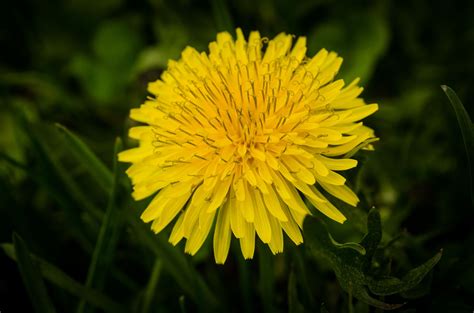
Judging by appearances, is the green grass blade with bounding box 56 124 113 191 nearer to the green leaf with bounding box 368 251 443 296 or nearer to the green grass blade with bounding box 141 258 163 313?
the green grass blade with bounding box 141 258 163 313

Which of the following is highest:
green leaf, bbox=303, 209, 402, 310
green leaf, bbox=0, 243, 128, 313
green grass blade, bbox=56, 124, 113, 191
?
green grass blade, bbox=56, 124, 113, 191

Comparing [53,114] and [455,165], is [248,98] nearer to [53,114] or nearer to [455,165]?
[455,165]

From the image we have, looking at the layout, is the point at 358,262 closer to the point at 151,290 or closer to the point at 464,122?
the point at 464,122

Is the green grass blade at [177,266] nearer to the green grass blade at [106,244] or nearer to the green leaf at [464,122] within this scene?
the green grass blade at [106,244]

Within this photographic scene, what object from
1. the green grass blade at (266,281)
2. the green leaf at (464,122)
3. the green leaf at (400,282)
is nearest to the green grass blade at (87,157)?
the green grass blade at (266,281)

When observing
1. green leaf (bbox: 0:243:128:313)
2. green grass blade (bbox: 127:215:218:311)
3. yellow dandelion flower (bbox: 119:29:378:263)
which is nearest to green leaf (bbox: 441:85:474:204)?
yellow dandelion flower (bbox: 119:29:378:263)

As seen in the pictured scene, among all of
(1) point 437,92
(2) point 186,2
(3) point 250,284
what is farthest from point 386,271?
(2) point 186,2

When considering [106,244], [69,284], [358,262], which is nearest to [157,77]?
[106,244]
